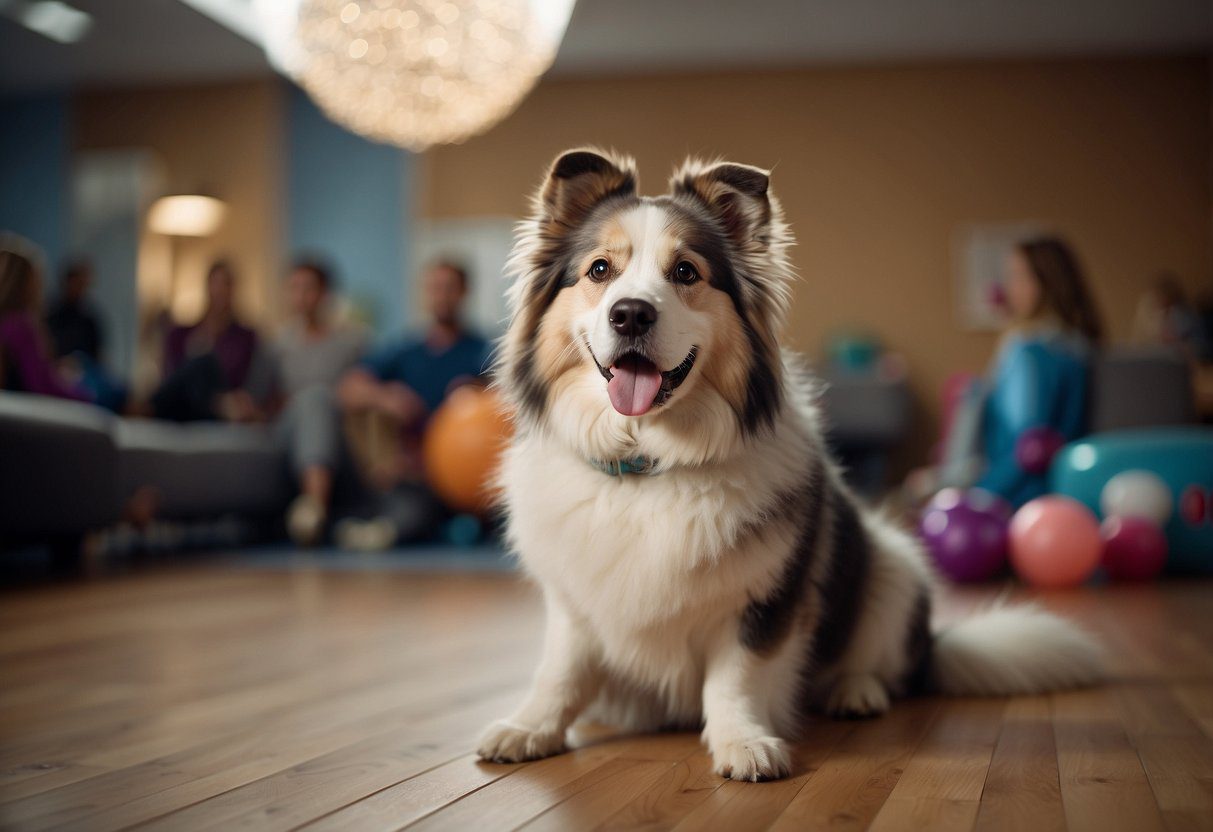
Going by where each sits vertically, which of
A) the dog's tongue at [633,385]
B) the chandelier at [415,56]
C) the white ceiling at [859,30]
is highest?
the white ceiling at [859,30]

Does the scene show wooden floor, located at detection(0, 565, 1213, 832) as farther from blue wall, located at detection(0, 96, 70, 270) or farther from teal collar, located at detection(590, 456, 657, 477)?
blue wall, located at detection(0, 96, 70, 270)

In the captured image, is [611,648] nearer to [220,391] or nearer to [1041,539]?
[1041,539]

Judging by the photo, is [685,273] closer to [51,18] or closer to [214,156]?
[51,18]

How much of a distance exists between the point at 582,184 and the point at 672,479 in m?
0.59

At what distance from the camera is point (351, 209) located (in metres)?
10.5

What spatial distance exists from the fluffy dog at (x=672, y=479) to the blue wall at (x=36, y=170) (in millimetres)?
10633

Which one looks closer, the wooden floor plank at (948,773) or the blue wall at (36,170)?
the wooden floor plank at (948,773)

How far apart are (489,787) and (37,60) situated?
10562 millimetres

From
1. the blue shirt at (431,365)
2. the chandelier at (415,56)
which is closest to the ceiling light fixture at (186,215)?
the blue shirt at (431,365)

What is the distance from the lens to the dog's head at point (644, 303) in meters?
1.76

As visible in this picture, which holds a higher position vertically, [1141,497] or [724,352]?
[724,352]

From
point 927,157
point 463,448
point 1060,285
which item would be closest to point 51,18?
point 463,448

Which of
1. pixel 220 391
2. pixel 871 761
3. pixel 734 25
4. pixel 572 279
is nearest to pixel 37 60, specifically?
pixel 220 391

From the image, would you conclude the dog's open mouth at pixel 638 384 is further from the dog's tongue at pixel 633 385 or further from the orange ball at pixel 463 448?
the orange ball at pixel 463 448
